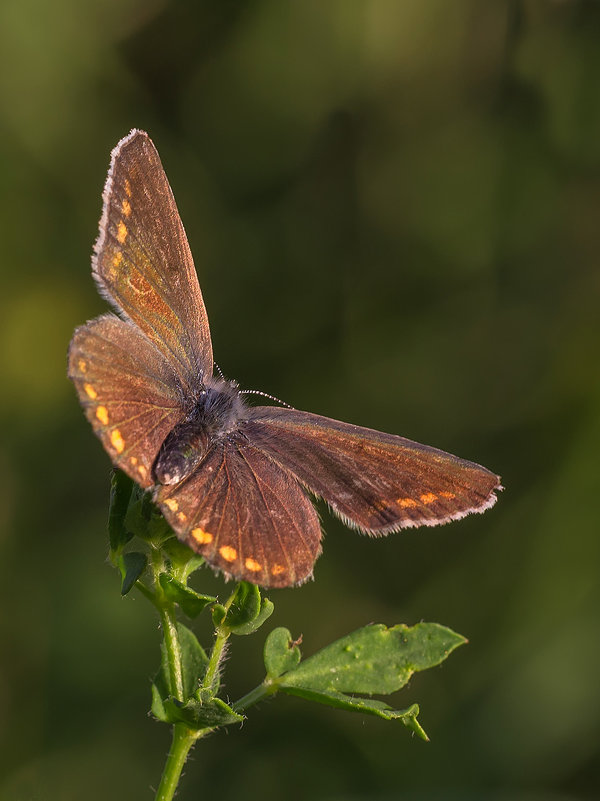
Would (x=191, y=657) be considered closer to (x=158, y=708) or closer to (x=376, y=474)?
(x=158, y=708)

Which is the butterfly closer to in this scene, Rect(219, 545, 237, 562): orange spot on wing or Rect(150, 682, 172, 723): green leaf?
Rect(219, 545, 237, 562): orange spot on wing

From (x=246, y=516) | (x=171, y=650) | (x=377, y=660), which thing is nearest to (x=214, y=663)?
(x=171, y=650)

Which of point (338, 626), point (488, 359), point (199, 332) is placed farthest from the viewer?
point (488, 359)

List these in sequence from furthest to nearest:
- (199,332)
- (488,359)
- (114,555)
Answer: (488,359) → (199,332) → (114,555)

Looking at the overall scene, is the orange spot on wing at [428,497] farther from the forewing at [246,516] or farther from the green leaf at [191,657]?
the green leaf at [191,657]

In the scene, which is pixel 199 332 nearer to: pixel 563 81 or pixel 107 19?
pixel 107 19

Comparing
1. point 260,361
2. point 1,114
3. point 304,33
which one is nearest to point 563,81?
point 304,33

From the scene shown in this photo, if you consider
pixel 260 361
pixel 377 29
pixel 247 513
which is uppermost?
pixel 377 29
